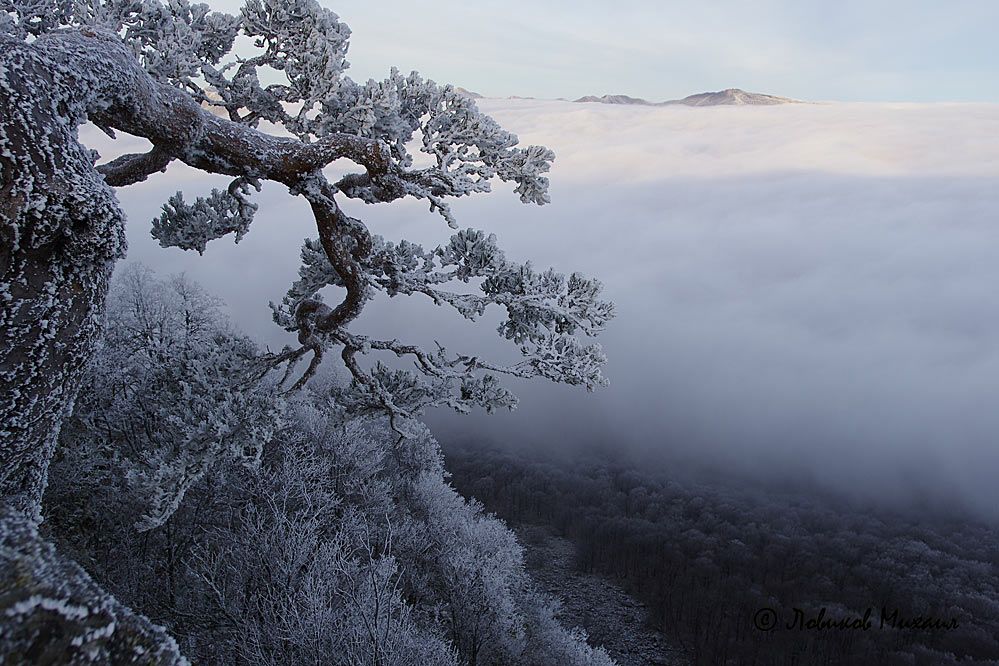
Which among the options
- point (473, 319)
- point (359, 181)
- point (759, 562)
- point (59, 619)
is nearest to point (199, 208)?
point (359, 181)

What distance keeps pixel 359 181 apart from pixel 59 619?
487 cm

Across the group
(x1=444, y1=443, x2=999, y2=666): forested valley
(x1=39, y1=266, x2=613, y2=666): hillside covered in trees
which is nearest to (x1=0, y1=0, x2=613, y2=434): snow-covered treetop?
(x1=39, y1=266, x2=613, y2=666): hillside covered in trees

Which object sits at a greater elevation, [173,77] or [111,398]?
[173,77]

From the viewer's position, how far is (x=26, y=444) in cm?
315

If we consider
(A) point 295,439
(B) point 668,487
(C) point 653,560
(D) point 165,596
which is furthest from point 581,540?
(D) point 165,596

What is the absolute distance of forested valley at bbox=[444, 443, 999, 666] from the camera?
53.2 metres

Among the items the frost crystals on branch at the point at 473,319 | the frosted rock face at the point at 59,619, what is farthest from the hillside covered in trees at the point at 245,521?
the frost crystals on branch at the point at 473,319

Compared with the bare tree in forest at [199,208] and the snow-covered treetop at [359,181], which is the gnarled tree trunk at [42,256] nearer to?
the bare tree in forest at [199,208]

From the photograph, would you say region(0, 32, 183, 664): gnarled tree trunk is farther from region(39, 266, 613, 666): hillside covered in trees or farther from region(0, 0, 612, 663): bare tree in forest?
region(39, 266, 613, 666): hillside covered in trees

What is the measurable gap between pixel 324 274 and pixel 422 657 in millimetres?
10249

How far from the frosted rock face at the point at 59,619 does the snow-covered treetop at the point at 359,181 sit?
3.69 m

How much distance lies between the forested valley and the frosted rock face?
184 feet

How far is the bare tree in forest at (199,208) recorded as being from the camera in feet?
9.00

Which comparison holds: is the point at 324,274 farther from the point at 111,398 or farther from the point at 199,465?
the point at 111,398
